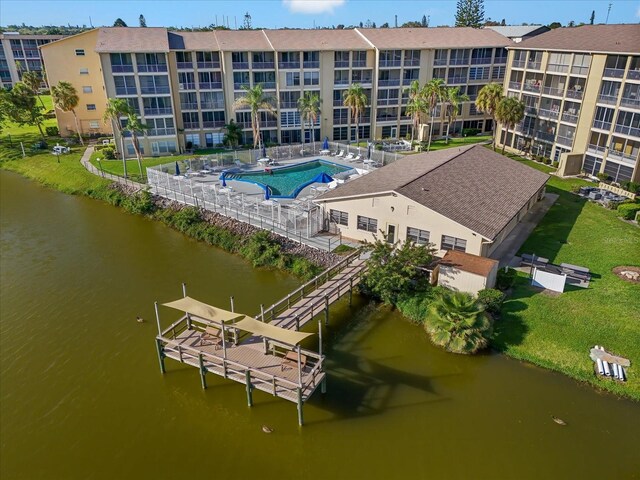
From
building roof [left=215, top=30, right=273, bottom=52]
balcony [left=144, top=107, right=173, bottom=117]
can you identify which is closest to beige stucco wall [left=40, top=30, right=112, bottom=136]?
balcony [left=144, top=107, right=173, bottom=117]

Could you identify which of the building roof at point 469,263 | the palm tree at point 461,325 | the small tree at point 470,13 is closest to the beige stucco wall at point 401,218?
the building roof at point 469,263

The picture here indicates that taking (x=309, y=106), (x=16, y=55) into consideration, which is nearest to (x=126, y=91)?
(x=309, y=106)

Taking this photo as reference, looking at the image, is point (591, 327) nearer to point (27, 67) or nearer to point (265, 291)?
point (265, 291)

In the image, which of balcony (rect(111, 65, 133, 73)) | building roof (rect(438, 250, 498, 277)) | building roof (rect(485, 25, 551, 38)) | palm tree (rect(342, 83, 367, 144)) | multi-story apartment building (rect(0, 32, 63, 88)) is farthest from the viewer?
Answer: multi-story apartment building (rect(0, 32, 63, 88))

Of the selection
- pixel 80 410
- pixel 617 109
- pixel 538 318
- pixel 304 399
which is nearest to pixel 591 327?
pixel 538 318

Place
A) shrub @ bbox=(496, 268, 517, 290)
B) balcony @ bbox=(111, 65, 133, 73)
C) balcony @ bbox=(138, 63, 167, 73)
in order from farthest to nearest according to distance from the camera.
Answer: balcony @ bbox=(138, 63, 167, 73) < balcony @ bbox=(111, 65, 133, 73) < shrub @ bbox=(496, 268, 517, 290)

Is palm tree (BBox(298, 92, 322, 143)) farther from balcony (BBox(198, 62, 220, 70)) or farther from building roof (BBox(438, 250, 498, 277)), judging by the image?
building roof (BBox(438, 250, 498, 277))

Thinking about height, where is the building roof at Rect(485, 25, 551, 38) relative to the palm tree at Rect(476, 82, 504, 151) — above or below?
above
